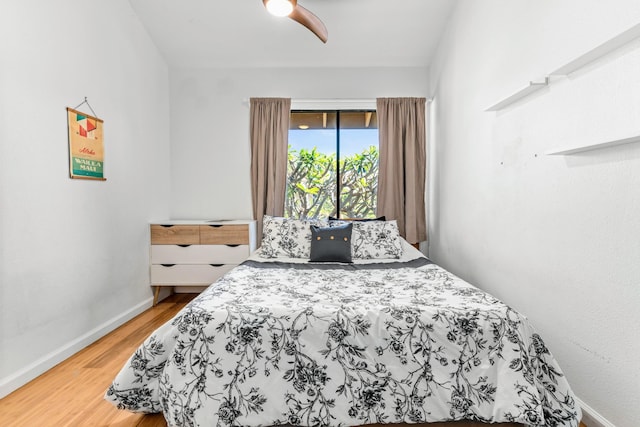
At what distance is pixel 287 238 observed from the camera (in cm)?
308

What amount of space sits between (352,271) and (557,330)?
1204 mm

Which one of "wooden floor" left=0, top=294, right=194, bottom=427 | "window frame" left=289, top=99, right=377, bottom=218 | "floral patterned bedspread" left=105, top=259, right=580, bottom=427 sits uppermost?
"window frame" left=289, top=99, right=377, bottom=218

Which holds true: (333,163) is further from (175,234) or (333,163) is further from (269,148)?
(175,234)

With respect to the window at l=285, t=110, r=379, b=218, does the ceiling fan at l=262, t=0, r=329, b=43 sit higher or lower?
higher

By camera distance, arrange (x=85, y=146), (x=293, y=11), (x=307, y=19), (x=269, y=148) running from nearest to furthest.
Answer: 1. (x=293, y=11)
2. (x=307, y=19)
3. (x=85, y=146)
4. (x=269, y=148)

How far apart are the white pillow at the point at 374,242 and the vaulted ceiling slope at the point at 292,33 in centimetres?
177

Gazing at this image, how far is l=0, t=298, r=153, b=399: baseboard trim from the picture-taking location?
1.88 meters

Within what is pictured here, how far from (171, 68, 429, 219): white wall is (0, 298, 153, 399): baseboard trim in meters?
1.30

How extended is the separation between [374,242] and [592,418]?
68.8 inches

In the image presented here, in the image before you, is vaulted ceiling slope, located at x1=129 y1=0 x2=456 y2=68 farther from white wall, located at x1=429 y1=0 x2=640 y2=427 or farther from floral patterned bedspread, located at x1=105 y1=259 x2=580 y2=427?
floral patterned bedspread, located at x1=105 y1=259 x2=580 y2=427

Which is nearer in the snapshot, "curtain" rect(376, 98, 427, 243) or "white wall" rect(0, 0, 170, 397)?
"white wall" rect(0, 0, 170, 397)

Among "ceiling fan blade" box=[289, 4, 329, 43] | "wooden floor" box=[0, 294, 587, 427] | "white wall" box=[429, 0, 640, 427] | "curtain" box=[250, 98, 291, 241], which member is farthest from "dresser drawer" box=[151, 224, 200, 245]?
"white wall" box=[429, 0, 640, 427]

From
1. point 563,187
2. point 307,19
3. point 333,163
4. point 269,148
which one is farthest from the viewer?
point 333,163

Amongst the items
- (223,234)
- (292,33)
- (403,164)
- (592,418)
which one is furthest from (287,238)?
(592,418)
